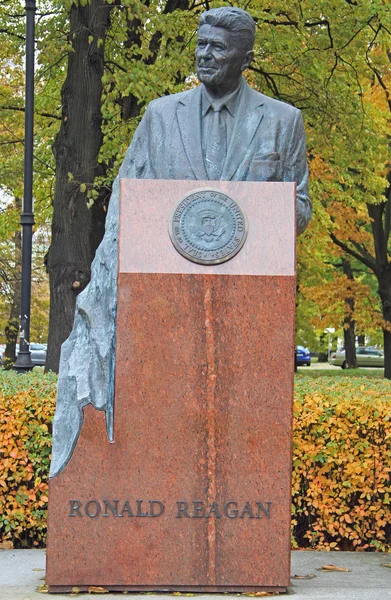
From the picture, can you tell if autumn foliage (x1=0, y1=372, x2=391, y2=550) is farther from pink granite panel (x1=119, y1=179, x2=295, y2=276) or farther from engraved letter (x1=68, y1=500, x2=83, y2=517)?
pink granite panel (x1=119, y1=179, x2=295, y2=276)

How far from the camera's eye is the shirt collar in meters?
5.98

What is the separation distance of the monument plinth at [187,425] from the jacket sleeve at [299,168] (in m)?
0.40

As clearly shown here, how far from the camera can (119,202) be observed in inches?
221

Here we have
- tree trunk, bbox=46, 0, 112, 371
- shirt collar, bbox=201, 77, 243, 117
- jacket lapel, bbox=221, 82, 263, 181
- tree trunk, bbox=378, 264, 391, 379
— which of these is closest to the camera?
jacket lapel, bbox=221, 82, 263, 181

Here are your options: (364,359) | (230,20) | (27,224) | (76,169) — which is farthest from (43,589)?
(364,359)

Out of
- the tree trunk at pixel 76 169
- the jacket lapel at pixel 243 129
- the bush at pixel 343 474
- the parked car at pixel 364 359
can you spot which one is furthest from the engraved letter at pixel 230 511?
the parked car at pixel 364 359

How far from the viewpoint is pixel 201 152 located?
5.90 m

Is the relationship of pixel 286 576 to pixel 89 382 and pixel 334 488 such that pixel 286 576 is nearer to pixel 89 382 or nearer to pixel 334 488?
pixel 89 382

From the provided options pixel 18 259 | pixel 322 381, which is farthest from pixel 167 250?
pixel 18 259

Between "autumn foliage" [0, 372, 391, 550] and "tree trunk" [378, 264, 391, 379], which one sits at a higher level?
"tree trunk" [378, 264, 391, 379]

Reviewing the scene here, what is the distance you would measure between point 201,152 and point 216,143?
0.34 ft

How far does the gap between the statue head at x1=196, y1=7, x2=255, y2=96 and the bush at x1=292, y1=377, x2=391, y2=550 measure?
2.79 m

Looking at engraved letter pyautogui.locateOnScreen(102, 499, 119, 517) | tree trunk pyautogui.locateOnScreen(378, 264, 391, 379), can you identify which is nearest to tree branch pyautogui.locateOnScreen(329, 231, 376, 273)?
tree trunk pyautogui.locateOnScreen(378, 264, 391, 379)

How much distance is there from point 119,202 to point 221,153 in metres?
0.69
